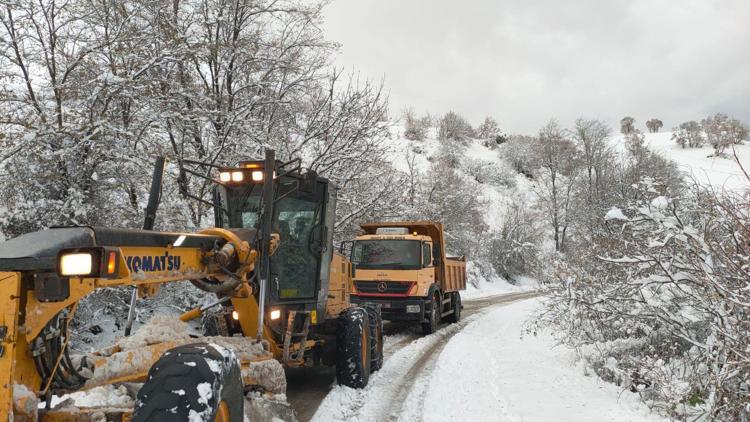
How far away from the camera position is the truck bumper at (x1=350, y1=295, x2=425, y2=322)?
11.4m

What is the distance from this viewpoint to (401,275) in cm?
1175

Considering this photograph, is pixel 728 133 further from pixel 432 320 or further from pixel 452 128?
pixel 452 128

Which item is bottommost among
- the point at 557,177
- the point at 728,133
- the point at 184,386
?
the point at 184,386

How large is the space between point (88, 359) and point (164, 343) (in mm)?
590

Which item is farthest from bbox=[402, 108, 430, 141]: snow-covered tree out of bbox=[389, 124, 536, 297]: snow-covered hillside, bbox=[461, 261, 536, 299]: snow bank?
bbox=[461, 261, 536, 299]: snow bank

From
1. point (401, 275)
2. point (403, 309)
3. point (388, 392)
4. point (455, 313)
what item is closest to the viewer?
point (388, 392)

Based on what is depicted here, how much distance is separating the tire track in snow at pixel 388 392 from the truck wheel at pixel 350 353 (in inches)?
4.9

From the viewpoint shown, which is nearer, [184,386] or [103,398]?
[184,386]

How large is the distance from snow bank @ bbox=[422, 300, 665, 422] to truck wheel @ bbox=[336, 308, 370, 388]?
0.89 m

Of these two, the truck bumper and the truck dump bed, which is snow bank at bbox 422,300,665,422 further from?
the truck dump bed

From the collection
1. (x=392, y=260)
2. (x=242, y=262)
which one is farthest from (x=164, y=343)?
(x=392, y=260)

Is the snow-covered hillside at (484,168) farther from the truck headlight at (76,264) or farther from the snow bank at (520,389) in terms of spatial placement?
the truck headlight at (76,264)

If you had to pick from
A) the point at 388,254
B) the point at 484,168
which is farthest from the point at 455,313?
the point at 484,168

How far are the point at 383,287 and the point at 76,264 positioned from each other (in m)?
9.83
